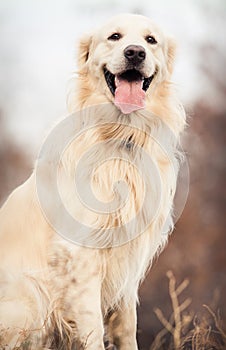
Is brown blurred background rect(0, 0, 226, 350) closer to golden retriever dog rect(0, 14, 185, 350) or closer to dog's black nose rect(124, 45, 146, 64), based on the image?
golden retriever dog rect(0, 14, 185, 350)

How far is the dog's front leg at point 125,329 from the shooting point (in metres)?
2.27

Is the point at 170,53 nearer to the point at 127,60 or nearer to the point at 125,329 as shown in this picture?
the point at 127,60

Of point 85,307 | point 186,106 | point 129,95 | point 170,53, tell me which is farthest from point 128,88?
point 85,307

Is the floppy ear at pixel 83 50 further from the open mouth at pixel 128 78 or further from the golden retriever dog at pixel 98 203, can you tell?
the open mouth at pixel 128 78

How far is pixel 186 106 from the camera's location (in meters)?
2.52

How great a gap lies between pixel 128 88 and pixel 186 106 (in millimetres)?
382

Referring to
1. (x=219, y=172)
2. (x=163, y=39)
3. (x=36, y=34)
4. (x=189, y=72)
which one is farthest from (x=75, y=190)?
(x=219, y=172)

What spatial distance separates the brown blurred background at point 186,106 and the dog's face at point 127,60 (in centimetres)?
23

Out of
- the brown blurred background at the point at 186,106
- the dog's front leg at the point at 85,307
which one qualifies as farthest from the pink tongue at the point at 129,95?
the dog's front leg at the point at 85,307

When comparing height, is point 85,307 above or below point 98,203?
below

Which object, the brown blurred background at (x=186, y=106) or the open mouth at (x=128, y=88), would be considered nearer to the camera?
the open mouth at (x=128, y=88)

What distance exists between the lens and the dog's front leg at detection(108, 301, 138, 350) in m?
2.27

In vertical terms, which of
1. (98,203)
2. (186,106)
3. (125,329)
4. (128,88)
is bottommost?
(125,329)

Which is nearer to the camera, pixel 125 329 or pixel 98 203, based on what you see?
pixel 98 203
